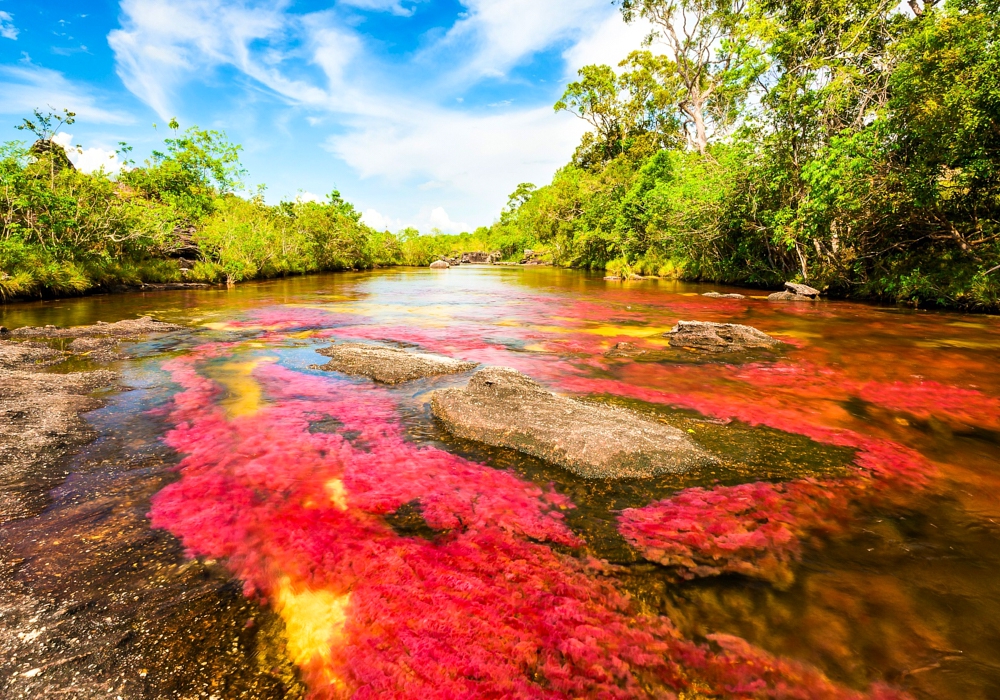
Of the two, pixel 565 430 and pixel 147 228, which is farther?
pixel 147 228

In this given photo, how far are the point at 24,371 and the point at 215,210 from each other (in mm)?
35535

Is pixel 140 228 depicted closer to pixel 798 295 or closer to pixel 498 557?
pixel 498 557

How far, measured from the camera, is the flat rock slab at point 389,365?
7156 millimetres

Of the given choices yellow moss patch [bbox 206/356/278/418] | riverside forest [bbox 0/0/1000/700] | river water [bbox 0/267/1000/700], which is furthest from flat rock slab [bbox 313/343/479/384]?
yellow moss patch [bbox 206/356/278/418]

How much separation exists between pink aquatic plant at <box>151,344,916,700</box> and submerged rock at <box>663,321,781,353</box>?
6946 millimetres

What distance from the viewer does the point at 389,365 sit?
24.4ft

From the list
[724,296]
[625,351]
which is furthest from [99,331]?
[724,296]

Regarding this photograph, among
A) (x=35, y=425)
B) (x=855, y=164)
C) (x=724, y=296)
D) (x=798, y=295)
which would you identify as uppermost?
(x=855, y=164)

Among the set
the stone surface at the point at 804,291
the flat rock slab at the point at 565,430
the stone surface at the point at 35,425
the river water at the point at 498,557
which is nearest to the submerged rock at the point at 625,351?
the river water at the point at 498,557

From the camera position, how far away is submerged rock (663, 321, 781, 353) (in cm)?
943

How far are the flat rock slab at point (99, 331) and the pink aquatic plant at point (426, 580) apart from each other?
26.2 feet

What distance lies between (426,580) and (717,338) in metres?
8.70

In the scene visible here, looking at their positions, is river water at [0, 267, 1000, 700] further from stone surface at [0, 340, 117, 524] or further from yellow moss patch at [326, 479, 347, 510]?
stone surface at [0, 340, 117, 524]

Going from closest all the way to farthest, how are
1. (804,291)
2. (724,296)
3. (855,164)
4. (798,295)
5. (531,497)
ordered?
(531,497)
(855,164)
(798,295)
(804,291)
(724,296)
